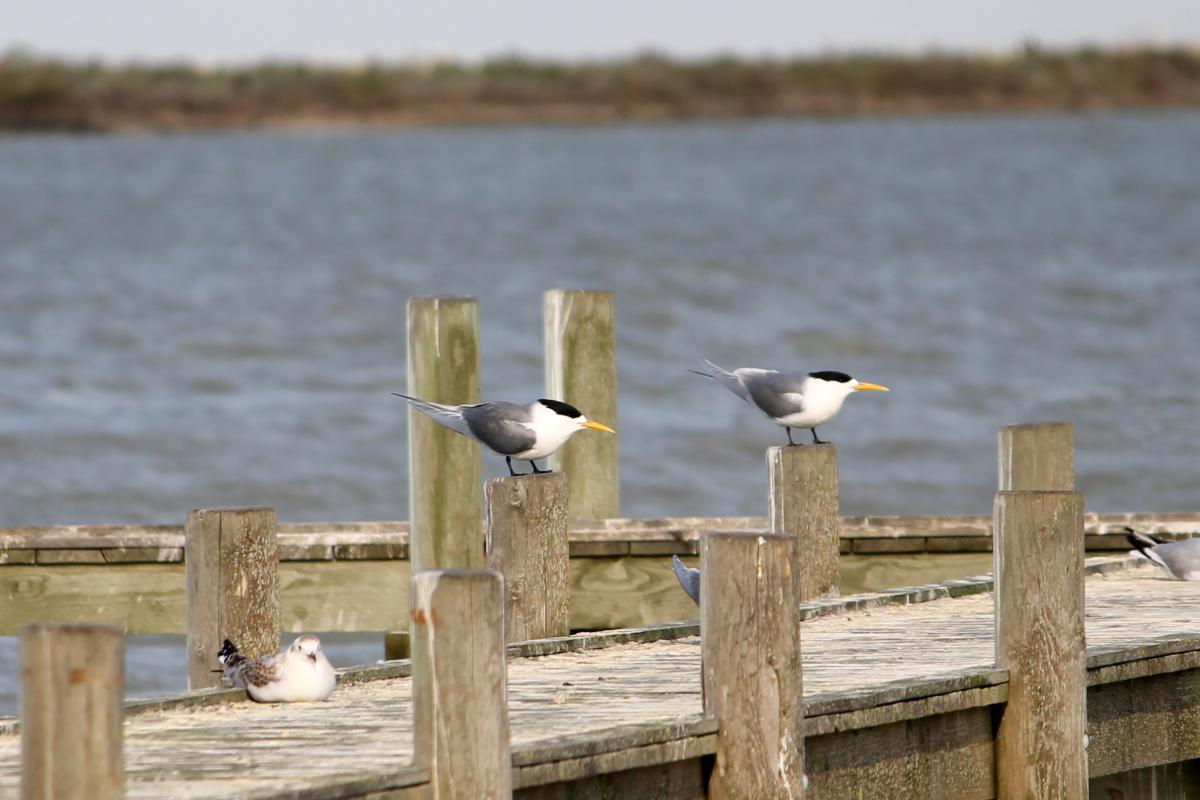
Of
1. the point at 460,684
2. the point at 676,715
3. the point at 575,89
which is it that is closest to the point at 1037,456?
the point at 676,715

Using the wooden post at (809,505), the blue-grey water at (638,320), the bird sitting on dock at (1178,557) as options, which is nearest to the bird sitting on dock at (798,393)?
the wooden post at (809,505)

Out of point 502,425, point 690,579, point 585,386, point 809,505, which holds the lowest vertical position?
point 690,579

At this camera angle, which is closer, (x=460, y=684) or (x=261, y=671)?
(x=460, y=684)

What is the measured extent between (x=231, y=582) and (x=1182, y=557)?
3.98m

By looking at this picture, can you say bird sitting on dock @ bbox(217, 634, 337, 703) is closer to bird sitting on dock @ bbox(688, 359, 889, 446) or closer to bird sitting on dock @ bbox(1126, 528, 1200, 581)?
bird sitting on dock @ bbox(688, 359, 889, 446)

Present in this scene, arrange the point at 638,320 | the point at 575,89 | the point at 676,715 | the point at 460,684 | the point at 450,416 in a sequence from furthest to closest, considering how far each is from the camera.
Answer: the point at 575,89 → the point at 638,320 → the point at 450,416 → the point at 676,715 → the point at 460,684

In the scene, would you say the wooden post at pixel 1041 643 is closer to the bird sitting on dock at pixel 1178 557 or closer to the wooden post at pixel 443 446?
the bird sitting on dock at pixel 1178 557

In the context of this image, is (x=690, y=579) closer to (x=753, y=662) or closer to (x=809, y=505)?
(x=809, y=505)

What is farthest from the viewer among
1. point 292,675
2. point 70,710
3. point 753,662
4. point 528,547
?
point 528,547

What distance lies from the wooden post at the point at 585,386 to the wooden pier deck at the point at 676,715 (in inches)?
91.7

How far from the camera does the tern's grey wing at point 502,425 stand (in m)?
8.09

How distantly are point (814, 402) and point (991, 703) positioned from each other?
6.53 ft

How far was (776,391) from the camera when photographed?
863 cm

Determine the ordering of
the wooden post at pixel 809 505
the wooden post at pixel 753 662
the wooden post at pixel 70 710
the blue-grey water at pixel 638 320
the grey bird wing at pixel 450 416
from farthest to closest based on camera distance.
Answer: the blue-grey water at pixel 638 320 < the wooden post at pixel 809 505 < the grey bird wing at pixel 450 416 < the wooden post at pixel 753 662 < the wooden post at pixel 70 710
